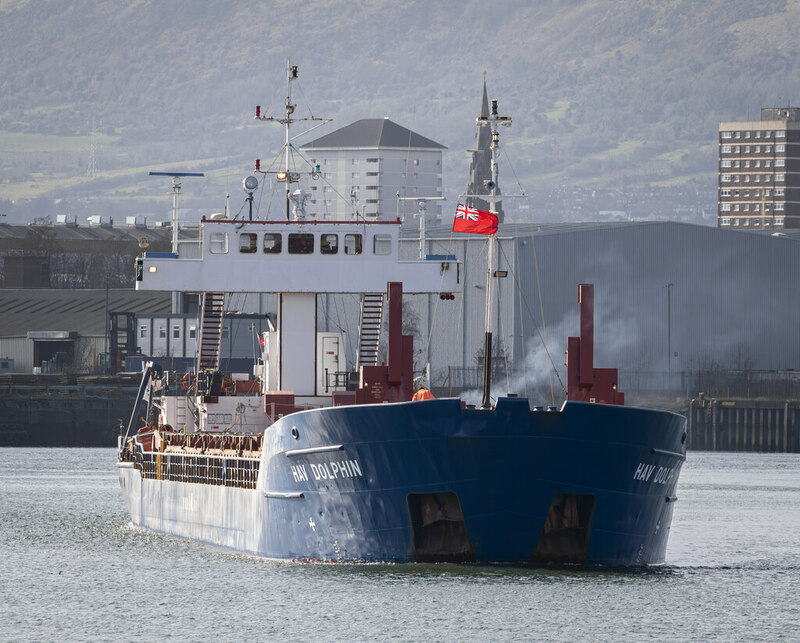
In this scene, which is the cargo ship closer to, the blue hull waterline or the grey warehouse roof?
the blue hull waterline

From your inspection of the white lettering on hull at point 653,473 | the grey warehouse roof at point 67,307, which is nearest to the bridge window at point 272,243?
the white lettering on hull at point 653,473

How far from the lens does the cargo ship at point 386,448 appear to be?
1266 inches

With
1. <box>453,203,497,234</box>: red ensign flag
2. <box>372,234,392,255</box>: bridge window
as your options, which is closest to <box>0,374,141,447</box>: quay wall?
<box>372,234,392,255</box>: bridge window

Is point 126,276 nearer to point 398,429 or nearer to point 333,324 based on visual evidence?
point 333,324

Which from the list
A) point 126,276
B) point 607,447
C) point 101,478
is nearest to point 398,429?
point 607,447

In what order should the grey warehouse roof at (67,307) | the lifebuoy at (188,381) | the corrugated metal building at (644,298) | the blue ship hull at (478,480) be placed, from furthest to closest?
the grey warehouse roof at (67,307), the corrugated metal building at (644,298), the lifebuoy at (188,381), the blue ship hull at (478,480)

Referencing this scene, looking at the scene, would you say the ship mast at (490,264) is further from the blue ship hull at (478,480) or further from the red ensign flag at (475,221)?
the blue ship hull at (478,480)

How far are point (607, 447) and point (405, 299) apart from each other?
7490cm

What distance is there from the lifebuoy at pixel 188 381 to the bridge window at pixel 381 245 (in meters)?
6.99

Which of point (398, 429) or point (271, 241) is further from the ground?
point (271, 241)

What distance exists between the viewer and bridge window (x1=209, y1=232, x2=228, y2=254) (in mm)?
42469

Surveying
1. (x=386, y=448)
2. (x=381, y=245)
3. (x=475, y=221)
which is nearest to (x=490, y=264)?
(x=475, y=221)

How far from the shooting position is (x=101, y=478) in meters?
74.4

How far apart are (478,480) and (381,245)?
11610 mm
